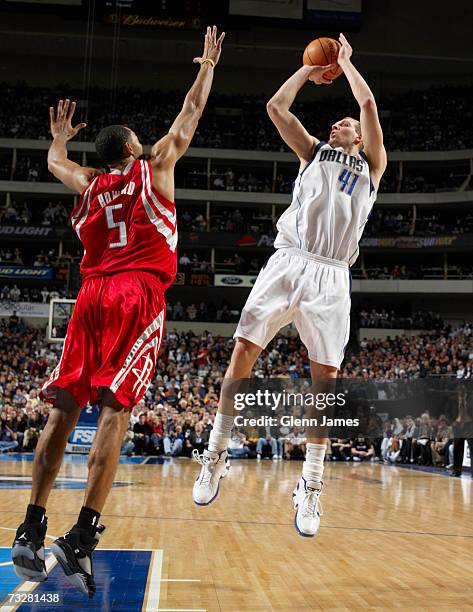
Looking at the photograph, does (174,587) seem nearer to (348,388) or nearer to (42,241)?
(348,388)

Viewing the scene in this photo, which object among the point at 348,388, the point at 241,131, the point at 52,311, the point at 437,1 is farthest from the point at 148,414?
Result: the point at 437,1

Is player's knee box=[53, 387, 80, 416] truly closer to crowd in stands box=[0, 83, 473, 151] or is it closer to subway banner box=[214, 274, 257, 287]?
subway banner box=[214, 274, 257, 287]

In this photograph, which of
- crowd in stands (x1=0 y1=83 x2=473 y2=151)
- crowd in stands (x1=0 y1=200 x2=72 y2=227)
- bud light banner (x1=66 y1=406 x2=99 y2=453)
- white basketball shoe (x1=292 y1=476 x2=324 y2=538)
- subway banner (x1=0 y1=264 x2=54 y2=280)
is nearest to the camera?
white basketball shoe (x1=292 y1=476 x2=324 y2=538)

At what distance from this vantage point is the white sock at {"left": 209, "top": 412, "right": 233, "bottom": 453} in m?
5.38

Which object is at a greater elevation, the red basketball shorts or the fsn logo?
the red basketball shorts

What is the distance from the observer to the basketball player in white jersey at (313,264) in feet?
17.5

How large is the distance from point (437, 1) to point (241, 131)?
11579mm

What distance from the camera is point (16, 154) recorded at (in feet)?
122

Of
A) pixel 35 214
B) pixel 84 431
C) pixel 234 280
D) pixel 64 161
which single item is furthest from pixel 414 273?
pixel 64 161

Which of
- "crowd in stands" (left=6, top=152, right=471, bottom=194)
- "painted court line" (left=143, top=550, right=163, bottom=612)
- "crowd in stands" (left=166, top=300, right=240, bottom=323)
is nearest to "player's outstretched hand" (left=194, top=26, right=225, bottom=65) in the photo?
"painted court line" (left=143, top=550, right=163, bottom=612)

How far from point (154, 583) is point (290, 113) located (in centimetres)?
377

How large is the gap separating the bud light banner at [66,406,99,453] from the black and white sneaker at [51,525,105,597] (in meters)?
15.8

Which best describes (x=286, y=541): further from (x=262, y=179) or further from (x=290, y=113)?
Answer: (x=262, y=179)

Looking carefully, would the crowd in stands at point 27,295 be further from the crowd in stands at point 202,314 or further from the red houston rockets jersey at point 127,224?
the red houston rockets jersey at point 127,224
